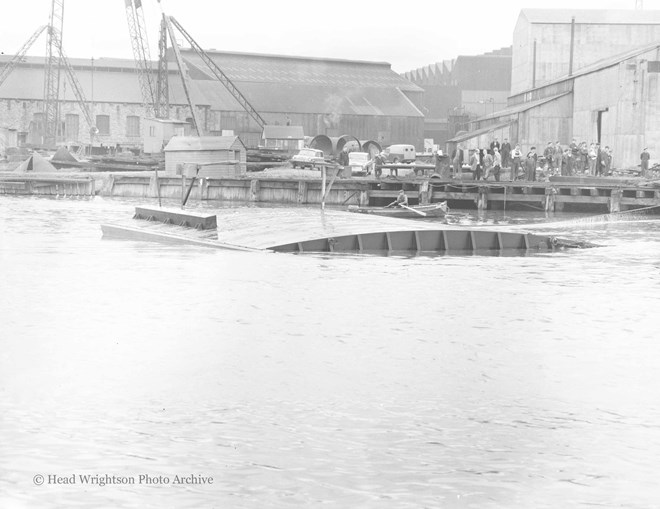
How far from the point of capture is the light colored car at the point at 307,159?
64.9m

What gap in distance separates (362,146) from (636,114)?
1326 inches

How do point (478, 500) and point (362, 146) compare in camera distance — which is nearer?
point (478, 500)

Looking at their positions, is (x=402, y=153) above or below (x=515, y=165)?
above

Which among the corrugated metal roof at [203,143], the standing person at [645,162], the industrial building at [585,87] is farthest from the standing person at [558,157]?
the corrugated metal roof at [203,143]

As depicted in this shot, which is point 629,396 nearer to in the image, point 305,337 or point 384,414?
point 384,414

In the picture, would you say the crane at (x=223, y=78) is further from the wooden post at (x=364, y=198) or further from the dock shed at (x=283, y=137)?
the wooden post at (x=364, y=198)

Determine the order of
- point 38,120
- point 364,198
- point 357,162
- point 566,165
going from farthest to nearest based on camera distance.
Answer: point 38,120, point 357,162, point 566,165, point 364,198

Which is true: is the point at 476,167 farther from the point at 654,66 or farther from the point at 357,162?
the point at 357,162

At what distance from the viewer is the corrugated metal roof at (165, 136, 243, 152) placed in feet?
211

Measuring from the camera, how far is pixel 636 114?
5744 centimetres

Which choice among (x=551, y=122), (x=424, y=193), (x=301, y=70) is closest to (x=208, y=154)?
(x=424, y=193)

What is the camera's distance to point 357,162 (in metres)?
66.9

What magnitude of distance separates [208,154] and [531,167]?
20.7 meters

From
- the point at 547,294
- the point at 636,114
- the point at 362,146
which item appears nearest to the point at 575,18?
the point at 362,146
